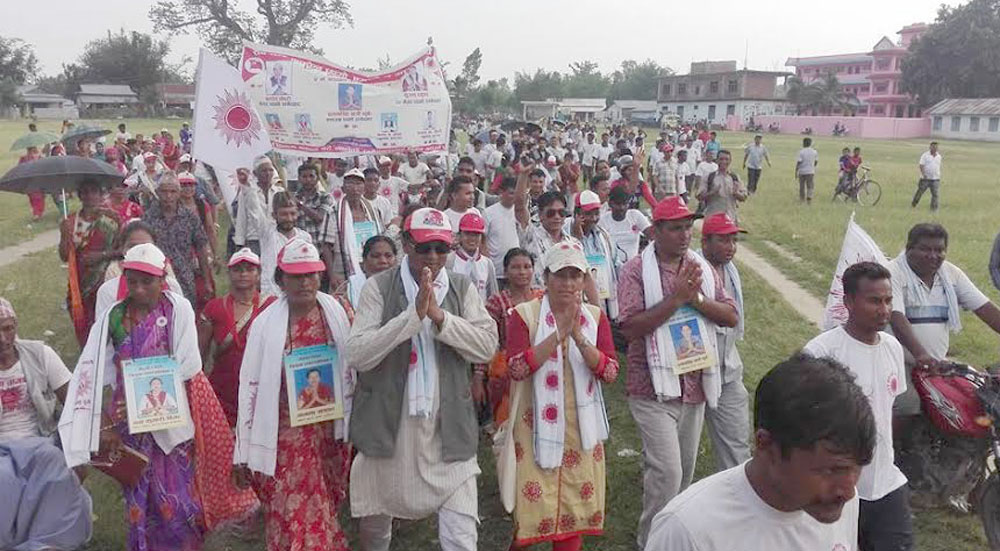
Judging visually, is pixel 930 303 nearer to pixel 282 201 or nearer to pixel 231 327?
pixel 231 327

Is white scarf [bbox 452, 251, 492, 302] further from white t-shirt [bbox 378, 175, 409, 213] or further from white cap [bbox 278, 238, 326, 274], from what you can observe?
white t-shirt [bbox 378, 175, 409, 213]

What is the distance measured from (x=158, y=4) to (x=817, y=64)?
7982 centimetres

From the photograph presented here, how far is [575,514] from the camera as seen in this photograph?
3775mm

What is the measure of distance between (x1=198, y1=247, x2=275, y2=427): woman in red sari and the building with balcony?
75.5 metres

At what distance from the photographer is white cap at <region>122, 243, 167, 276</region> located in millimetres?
3748

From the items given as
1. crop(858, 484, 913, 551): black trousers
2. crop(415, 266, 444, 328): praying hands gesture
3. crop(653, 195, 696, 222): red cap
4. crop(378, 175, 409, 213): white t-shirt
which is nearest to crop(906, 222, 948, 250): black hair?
crop(653, 195, 696, 222): red cap

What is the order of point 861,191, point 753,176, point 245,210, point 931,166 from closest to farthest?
1. point 245,210
2. point 931,166
3. point 861,191
4. point 753,176

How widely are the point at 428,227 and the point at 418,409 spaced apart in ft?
2.64

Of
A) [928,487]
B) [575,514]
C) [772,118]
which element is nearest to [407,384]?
[575,514]

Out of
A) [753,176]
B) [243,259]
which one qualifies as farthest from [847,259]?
[753,176]

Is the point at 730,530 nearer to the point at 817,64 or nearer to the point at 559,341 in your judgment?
the point at 559,341

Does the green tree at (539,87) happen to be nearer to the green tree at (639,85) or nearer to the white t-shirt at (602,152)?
the green tree at (639,85)

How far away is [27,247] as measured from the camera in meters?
13.6

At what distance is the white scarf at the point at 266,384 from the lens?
3.63 m
